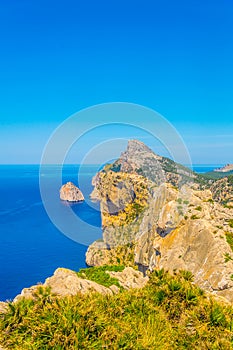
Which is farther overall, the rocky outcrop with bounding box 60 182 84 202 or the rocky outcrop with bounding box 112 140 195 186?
the rocky outcrop with bounding box 60 182 84 202

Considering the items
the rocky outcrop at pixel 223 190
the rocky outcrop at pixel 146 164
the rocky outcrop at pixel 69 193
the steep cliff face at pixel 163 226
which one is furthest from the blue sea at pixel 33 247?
the rocky outcrop at pixel 223 190

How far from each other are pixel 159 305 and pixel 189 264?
1636cm

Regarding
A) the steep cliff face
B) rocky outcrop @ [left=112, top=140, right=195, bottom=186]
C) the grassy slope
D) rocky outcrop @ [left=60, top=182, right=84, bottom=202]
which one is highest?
rocky outcrop @ [left=60, top=182, right=84, bottom=202]

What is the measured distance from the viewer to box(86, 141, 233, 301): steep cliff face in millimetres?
30875

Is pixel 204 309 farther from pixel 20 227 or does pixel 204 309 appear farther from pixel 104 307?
pixel 20 227

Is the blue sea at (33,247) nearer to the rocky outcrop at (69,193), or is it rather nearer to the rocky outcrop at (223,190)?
the rocky outcrop at (69,193)

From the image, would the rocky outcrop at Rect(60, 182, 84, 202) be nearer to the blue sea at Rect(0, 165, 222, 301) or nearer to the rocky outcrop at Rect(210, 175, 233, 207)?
the blue sea at Rect(0, 165, 222, 301)

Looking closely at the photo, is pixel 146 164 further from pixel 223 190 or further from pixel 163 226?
pixel 223 190

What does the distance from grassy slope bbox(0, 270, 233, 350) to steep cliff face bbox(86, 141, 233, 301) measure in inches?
409

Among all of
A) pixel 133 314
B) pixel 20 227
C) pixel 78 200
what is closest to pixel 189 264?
pixel 133 314

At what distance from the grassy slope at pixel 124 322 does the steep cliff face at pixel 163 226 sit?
10379mm

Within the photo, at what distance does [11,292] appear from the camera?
65.1 m

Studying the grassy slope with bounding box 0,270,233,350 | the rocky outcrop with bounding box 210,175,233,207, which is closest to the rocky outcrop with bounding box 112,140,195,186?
the rocky outcrop with bounding box 210,175,233,207

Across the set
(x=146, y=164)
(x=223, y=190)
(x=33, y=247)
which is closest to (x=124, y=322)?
(x=146, y=164)
